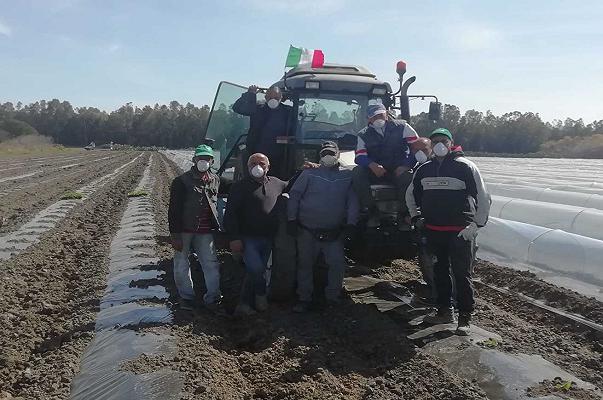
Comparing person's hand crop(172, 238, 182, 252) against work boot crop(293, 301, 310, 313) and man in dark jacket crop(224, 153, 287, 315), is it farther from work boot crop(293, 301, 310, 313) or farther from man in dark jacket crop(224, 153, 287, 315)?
work boot crop(293, 301, 310, 313)

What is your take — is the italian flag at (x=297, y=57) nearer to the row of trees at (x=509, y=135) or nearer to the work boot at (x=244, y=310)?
the work boot at (x=244, y=310)

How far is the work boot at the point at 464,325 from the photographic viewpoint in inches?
202

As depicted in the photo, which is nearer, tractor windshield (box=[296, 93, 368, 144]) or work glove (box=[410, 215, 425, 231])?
work glove (box=[410, 215, 425, 231])

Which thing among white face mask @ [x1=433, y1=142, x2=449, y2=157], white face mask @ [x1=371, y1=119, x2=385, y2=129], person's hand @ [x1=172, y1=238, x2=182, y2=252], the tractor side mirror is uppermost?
the tractor side mirror

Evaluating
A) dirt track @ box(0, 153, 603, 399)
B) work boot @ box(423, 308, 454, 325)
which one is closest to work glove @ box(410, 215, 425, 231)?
work boot @ box(423, 308, 454, 325)

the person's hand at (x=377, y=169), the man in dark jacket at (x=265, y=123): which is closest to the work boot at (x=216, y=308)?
the man in dark jacket at (x=265, y=123)

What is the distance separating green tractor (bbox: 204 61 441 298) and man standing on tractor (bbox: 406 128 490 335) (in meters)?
0.84

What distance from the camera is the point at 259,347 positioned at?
489 cm

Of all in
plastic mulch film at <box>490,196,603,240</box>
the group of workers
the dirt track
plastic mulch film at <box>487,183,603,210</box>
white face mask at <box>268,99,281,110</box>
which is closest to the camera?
the dirt track

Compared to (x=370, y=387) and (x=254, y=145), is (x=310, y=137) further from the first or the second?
(x=370, y=387)

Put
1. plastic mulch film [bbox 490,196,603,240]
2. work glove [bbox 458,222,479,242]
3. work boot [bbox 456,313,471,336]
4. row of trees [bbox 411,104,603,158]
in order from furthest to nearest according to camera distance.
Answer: row of trees [bbox 411,104,603,158] < plastic mulch film [bbox 490,196,603,240] < work glove [bbox 458,222,479,242] < work boot [bbox 456,313,471,336]

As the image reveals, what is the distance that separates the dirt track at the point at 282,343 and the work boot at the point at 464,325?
0.30 metres

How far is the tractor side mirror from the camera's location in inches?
306

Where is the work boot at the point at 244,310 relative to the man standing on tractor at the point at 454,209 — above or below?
below
